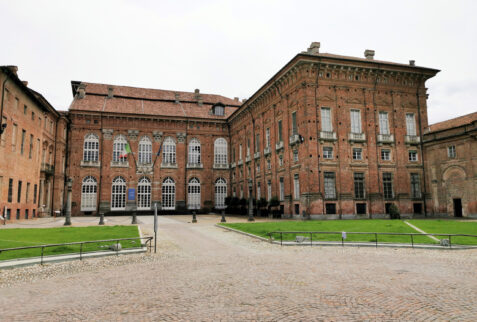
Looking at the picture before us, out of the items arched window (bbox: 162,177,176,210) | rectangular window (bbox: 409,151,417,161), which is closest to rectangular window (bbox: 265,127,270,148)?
rectangular window (bbox: 409,151,417,161)

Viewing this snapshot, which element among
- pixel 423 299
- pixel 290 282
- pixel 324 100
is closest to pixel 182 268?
pixel 290 282

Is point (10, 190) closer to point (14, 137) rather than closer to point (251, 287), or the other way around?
point (14, 137)

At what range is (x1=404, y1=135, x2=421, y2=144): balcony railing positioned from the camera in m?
33.7

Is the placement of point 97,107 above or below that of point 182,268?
above

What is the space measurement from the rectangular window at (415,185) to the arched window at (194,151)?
26.8 m

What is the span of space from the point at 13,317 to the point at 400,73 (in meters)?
35.2

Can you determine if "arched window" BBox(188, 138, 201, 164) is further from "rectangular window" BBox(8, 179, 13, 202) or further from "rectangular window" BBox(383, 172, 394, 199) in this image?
"rectangular window" BBox(383, 172, 394, 199)

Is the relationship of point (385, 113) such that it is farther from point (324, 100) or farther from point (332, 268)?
point (332, 268)

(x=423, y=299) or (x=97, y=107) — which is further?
(x=97, y=107)

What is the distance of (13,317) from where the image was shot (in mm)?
6215

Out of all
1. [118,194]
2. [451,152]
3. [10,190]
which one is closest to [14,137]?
A: [10,190]

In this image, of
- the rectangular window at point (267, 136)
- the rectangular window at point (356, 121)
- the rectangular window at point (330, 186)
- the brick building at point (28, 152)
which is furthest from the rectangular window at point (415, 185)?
the brick building at point (28, 152)

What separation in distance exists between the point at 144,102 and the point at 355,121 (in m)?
29.7

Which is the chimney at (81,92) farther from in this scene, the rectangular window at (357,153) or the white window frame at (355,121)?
the rectangular window at (357,153)
